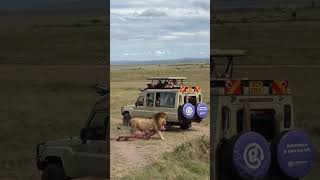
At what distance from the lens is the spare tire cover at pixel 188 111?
513 inches

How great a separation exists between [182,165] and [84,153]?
2.79 meters

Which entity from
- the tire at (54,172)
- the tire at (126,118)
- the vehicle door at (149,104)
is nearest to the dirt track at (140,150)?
the vehicle door at (149,104)

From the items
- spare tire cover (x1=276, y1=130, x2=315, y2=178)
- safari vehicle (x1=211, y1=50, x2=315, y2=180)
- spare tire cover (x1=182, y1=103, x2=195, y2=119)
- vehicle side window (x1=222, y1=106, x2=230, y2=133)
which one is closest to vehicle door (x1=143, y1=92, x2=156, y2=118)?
spare tire cover (x1=182, y1=103, x2=195, y2=119)

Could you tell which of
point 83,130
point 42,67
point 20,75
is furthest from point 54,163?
point 42,67

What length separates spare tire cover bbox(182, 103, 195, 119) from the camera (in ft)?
42.7

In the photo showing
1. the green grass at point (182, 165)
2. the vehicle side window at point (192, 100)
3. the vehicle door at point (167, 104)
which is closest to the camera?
the green grass at point (182, 165)

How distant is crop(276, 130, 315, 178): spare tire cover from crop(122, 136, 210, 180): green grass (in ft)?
5.61

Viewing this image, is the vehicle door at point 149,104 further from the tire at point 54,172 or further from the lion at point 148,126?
the tire at point 54,172

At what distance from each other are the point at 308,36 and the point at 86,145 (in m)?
20.7

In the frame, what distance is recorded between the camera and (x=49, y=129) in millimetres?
12688

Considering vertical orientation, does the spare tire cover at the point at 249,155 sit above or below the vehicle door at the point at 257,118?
below

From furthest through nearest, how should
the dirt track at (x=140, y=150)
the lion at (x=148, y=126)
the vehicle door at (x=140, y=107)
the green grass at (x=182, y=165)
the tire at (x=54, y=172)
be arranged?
the vehicle door at (x=140, y=107) < the lion at (x=148, y=126) < the dirt track at (x=140, y=150) < the green grass at (x=182, y=165) < the tire at (x=54, y=172)

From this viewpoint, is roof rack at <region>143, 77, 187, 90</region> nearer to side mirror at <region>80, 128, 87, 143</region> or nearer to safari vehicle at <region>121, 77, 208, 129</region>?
safari vehicle at <region>121, 77, 208, 129</region>

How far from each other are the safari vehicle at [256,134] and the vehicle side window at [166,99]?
26.2 feet
